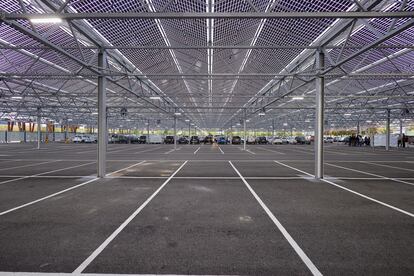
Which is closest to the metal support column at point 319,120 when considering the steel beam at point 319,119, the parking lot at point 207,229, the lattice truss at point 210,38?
the steel beam at point 319,119

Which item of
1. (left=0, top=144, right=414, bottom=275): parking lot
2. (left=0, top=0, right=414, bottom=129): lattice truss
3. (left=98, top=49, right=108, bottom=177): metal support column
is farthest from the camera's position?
(left=98, top=49, right=108, bottom=177): metal support column

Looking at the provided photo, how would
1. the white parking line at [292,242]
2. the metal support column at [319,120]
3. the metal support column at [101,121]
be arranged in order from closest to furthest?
the white parking line at [292,242] → the metal support column at [319,120] → the metal support column at [101,121]

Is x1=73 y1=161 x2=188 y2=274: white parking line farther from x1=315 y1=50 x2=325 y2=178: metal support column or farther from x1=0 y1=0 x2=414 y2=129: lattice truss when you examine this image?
x1=315 y1=50 x2=325 y2=178: metal support column

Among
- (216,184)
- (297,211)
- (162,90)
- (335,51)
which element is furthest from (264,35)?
(162,90)

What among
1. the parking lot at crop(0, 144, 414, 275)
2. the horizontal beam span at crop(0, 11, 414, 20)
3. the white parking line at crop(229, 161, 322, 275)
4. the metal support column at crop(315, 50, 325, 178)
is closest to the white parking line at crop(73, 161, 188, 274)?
the parking lot at crop(0, 144, 414, 275)

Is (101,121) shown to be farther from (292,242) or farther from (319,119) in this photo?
(319,119)

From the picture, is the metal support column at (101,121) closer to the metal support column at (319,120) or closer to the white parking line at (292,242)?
the white parking line at (292,242)

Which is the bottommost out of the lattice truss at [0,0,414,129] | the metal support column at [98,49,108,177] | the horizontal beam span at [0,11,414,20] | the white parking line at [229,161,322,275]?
the white parking line at [229,161,322,275]

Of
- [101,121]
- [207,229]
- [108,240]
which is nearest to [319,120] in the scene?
[207,229]

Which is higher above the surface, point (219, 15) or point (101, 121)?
point (219, 15)

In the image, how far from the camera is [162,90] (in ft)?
85.6

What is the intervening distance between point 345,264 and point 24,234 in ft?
19.9

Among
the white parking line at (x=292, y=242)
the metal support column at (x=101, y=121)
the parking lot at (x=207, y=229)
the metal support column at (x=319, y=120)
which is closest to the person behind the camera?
the white parking line at (x=292, y=242)

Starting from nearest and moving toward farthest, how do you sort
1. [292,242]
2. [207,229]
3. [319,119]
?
1. [292,242]
2. [207,229]
3. [319,119]
